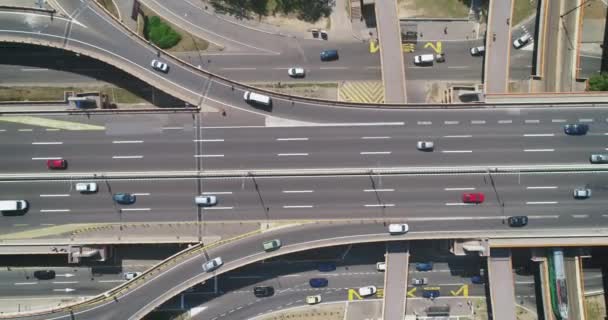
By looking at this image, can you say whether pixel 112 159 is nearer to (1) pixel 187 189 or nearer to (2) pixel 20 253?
(1) pixel 187 189

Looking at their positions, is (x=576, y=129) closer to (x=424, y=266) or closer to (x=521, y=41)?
(x=521, y=41)

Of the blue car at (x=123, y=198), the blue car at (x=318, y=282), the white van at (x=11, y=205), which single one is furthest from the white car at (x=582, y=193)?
the white van at (x=11, y=205)

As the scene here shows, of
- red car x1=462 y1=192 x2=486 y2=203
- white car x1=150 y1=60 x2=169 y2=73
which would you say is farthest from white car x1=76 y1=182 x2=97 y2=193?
red car x1=462 y1=192 x2=486 y2=203

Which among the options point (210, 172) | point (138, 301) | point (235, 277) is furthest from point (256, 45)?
point (138, 301)

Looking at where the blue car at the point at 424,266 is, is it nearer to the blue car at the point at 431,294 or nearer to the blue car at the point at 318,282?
the blue car at the point at 431,294

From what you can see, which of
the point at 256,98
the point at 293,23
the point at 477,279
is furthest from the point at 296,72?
the point at 477,279

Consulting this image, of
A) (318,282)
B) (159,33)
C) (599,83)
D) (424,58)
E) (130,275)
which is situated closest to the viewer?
(599,83)

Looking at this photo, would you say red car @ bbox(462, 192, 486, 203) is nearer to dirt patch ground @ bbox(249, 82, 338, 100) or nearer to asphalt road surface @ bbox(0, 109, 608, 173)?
asphalt road surface @ bbox(0, 109, 608, 173)
